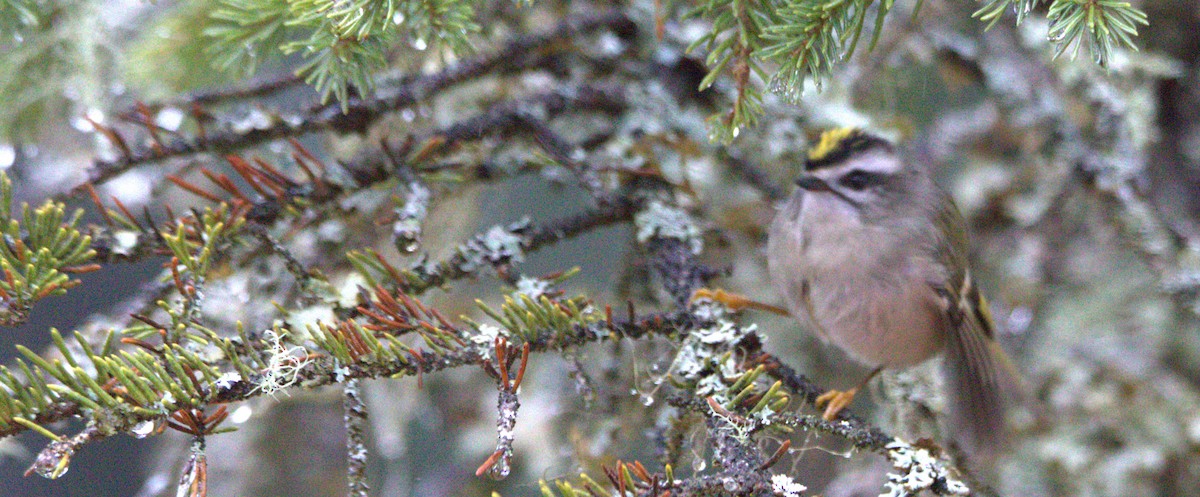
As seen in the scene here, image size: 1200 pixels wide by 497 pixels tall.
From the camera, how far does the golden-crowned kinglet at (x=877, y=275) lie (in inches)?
74.9

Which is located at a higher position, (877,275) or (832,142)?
(832,142)

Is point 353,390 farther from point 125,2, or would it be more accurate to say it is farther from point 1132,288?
point 1132,288

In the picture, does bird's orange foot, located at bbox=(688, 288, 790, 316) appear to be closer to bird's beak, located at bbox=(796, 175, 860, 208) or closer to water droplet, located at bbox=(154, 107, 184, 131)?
bird's beak, located at bbox=(796, 175, 860, 208)

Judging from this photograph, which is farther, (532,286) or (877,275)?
(877,275)

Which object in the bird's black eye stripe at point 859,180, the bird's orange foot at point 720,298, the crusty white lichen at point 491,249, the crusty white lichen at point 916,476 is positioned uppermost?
the crusty white lichen at point 491,249

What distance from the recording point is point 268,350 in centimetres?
106

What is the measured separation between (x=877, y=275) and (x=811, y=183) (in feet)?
0.83

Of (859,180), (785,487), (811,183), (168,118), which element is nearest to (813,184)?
(811,183)

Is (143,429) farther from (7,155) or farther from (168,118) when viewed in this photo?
(7,155)

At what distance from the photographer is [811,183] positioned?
73.7 inches

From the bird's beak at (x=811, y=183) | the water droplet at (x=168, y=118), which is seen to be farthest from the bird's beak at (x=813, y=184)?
the water droplet at (x=168, y=118)

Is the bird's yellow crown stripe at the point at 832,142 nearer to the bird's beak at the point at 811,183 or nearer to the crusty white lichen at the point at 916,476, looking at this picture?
the bird's beak at the point at 811,183

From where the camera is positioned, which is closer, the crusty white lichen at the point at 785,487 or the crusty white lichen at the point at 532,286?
the crusty white lichen at the point at 785,487

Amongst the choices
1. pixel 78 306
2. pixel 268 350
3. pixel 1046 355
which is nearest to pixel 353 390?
pixel 268 350
